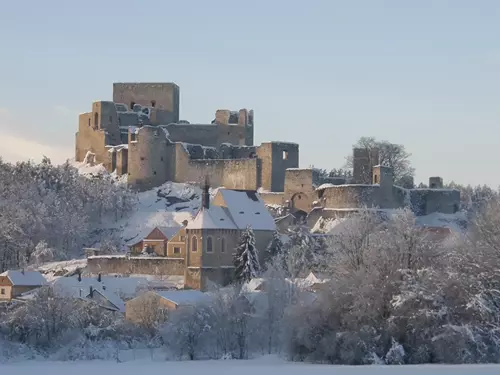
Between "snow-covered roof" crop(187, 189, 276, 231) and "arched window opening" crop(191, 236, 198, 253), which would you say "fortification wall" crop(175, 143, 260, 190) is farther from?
"arched window opening" crop(191, 236, 198, 253)

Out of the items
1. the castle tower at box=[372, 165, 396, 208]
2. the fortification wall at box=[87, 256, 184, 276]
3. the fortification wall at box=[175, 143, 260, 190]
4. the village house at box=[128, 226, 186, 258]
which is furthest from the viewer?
the fortification wall at box=[175, 143, 260, 190]

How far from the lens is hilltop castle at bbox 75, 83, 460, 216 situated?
69125 millimetres

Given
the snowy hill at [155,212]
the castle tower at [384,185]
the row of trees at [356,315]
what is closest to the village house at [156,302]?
the row of trees at [356,315]

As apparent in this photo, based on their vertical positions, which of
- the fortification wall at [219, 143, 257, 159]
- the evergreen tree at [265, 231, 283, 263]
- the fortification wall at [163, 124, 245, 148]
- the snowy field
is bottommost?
the snowy field

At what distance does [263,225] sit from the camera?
191 feet

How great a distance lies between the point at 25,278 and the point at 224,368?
22.9m

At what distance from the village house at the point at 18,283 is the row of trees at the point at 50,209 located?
22.8ft

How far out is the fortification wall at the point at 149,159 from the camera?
246ft

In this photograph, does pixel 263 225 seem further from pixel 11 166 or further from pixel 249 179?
pixel 11 166

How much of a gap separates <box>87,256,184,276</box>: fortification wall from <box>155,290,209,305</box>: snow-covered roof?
603 centimetres

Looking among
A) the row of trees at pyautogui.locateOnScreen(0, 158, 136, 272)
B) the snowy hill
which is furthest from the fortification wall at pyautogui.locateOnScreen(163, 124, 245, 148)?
the row of trees at pyautogui.locateOnScreen(0, 158, 136, 272)

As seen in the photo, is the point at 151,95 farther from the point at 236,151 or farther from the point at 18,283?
the point at 18,283

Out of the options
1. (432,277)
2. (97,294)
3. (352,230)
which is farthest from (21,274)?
(432,277)

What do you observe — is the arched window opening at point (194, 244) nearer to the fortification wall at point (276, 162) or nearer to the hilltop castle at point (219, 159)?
the hilltop castle at point (219, 159)
